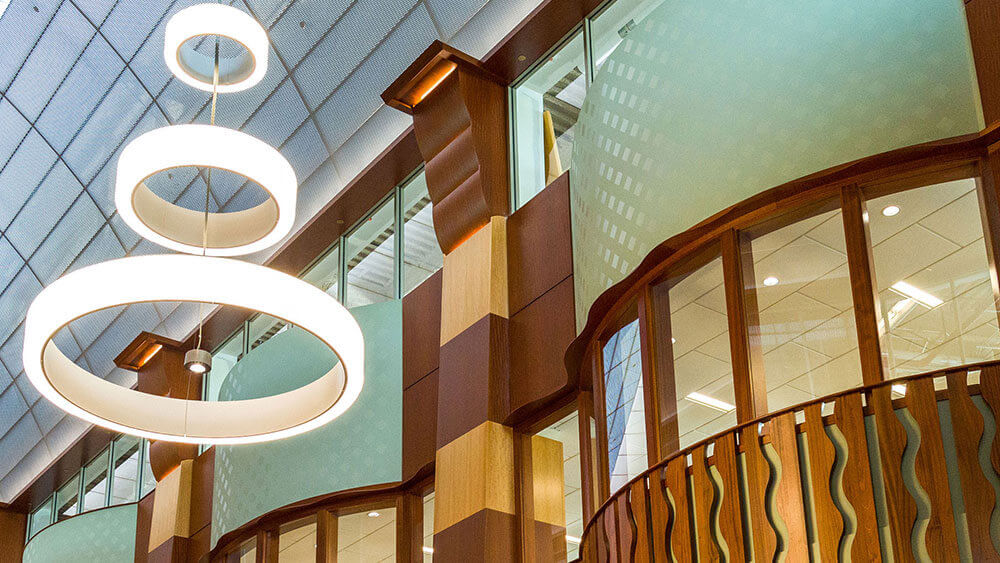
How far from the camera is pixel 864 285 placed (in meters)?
10.0

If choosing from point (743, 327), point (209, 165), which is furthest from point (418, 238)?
point (743, 327)

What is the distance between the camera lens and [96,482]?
28.3 metres

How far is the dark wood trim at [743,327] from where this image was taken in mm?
10477

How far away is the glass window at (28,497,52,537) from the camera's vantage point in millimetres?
30078

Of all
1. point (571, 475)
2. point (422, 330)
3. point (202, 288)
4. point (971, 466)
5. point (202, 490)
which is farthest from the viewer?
point (202, 490)

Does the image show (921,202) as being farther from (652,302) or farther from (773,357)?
(652,302)

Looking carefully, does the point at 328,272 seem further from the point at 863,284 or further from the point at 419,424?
the point at 863,284

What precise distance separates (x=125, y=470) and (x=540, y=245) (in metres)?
15.0

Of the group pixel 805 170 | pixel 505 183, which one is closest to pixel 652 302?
pixel 805 170

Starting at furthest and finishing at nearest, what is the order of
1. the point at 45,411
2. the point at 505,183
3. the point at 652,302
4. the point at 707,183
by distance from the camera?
the point at 45,411 < the point at 505,183 < the point at 652,302 < the point at 707,183

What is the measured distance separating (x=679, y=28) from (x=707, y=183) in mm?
1720

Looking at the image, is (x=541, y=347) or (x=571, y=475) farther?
(x=541, y=347)

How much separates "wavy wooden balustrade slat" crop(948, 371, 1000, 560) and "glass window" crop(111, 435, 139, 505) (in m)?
20.8

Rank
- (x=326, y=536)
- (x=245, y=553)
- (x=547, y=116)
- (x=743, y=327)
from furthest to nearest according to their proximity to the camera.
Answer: (x=245, y=553)
(x=547, y=116)
(x=326, y=536)
(x=743, y=327)
